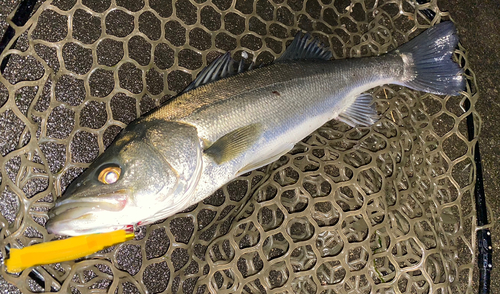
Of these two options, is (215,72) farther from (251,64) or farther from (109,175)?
(109,175)

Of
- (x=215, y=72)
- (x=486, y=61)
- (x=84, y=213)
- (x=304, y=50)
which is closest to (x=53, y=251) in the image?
(x=84, y=213)

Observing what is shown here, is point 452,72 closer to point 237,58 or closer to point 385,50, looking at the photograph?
point 385,50

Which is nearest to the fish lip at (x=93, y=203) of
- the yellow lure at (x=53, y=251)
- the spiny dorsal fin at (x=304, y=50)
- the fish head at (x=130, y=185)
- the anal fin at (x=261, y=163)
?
the fish head at (x=130, y=185)

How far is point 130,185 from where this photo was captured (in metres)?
1.65

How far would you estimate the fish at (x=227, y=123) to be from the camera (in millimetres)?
1618

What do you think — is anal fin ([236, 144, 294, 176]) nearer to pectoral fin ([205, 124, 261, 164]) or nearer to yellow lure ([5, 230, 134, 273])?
pectoral fin ([205, 124, 261, 164])

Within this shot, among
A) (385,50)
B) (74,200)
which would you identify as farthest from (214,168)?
(385,50)

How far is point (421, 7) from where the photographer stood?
261cm

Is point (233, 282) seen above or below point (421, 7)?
below

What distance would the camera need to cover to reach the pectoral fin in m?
1.83

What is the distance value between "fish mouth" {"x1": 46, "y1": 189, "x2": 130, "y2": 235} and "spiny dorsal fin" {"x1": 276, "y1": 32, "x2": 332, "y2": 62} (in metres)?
1.44

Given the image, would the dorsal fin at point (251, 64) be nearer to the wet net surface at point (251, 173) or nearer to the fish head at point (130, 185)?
the wet net surface at point (251, 173)

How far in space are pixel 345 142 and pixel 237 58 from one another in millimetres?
1114

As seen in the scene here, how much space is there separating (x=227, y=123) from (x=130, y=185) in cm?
65
